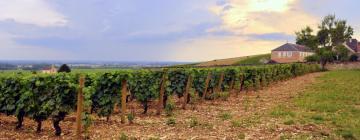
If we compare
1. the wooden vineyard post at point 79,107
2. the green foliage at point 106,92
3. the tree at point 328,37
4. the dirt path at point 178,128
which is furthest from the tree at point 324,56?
the wooden vineyard post at point 79,107

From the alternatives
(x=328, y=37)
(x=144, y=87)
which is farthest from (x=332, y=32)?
(x=144, y=87)

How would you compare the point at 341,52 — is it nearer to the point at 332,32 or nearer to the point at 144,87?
the point at 332,32

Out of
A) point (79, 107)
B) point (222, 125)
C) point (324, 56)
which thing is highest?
point (324, 56)

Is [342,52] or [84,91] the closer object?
[84,91]

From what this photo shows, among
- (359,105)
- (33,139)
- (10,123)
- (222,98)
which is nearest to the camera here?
(33,139)

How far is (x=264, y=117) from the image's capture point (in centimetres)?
1385

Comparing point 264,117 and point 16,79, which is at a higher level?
point 16,79

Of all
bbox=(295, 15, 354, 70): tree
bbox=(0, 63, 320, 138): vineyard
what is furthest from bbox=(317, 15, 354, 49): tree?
bbox=(0, 63, 320, 138): vineyard

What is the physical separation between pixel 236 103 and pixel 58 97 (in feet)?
33.4

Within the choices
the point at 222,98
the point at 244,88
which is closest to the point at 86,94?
the point at 222,98

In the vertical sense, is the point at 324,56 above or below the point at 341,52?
below

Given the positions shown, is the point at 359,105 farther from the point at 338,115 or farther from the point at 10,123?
the point at 10,123

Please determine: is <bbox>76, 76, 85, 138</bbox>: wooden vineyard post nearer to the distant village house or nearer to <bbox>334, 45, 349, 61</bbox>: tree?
<bbox>334, 45, 349, 61</bbox>: tree

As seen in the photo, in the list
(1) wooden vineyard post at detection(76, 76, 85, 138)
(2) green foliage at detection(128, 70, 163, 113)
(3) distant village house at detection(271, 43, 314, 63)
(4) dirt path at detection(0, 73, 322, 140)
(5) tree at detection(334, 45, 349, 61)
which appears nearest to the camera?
(1) wooden vineyard post at detection(76, 76, 85, 138)
